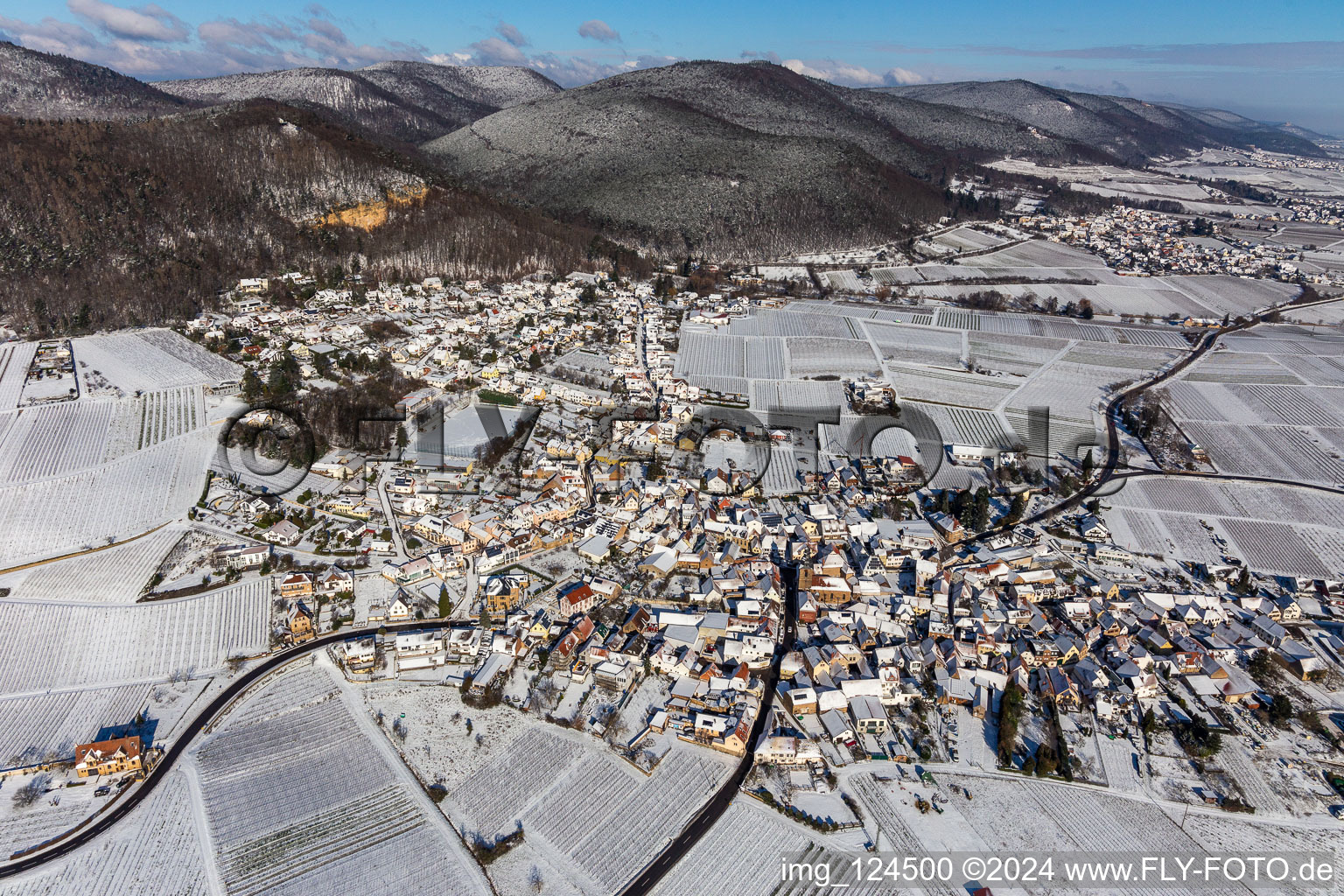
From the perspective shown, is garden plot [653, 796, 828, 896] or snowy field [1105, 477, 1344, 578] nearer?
garden plot [653, 796, 828, 896]

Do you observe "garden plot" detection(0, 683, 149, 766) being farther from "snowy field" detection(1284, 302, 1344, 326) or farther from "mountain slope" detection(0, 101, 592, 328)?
"snowy field" detection(1284, 302, 1344, 326)

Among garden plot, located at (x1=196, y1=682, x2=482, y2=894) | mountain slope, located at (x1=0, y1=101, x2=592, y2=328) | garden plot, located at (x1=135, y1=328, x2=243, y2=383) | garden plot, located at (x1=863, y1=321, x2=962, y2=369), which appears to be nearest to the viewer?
garden plot, located at (x1=196, y1=682, x2=482, y2=894)

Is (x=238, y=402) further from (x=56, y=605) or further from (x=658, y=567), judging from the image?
(x=658, y=567)

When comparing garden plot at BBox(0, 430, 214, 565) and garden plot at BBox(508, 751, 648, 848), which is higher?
garden plot at BBox(0, 430, 214, 565)

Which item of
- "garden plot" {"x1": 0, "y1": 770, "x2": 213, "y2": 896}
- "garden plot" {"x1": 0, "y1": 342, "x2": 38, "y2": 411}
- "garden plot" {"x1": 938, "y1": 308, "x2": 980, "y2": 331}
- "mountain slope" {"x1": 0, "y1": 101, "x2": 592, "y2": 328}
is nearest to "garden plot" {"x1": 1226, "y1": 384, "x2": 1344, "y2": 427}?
"garden plot" {"x1": 938, "y1": 308, "x2": 980, "y2": 331}

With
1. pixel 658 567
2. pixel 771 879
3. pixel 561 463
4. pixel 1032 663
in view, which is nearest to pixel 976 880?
pixel 771 879

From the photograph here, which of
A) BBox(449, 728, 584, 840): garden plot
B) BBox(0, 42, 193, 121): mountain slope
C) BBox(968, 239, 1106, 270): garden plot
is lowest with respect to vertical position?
BBox(449, 728, 584, 840): garden plot
